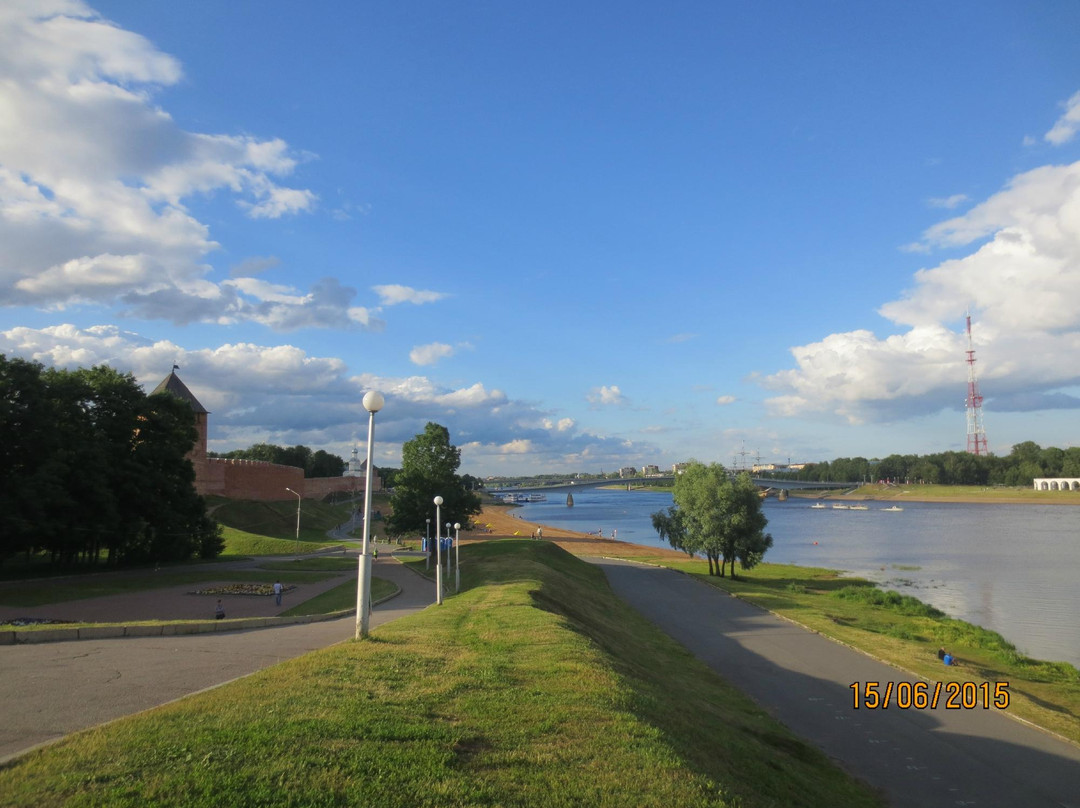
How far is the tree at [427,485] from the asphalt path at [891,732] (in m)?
26.2

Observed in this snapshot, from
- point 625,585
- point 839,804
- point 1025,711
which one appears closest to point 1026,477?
point 625,585

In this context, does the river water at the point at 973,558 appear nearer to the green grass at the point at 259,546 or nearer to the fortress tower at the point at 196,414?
the green grass at the point at 259,546

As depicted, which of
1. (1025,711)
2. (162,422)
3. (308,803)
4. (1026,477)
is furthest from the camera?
(1026,477)

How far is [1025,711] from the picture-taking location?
642 inches

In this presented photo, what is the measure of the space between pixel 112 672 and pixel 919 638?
27716 mm

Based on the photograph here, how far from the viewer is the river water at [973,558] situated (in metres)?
33.1

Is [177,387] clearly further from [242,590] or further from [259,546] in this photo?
[242,590]

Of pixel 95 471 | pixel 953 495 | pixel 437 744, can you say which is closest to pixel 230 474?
pixel 95 471

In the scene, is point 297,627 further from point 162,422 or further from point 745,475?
point 745,475

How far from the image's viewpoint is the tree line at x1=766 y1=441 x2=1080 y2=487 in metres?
150

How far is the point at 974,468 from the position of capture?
159m

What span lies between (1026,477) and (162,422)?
6729 inches
